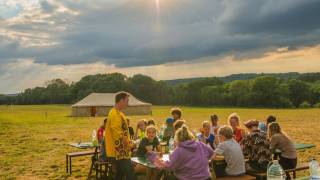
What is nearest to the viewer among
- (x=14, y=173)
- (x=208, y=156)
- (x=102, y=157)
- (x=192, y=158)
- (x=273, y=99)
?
(x=192, y=158)

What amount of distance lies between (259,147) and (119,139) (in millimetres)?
2606

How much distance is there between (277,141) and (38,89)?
11945 cm

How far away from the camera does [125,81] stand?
3875 inches

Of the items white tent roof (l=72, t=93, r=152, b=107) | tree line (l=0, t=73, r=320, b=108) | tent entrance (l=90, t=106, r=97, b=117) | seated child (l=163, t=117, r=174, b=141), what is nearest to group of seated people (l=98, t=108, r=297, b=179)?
seated child (l=163, t=117, r=174, b=141)

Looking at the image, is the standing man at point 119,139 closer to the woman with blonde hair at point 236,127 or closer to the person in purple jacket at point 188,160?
the person in purple jacket at point 188,160

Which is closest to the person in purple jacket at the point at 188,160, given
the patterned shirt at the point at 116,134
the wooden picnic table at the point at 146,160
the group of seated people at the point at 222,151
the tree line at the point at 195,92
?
the group of seated people at the point at 222,151

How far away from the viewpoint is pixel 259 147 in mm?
7402

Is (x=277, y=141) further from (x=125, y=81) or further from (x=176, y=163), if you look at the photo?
(x=125, y=81)

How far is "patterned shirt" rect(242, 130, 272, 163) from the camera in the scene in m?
7.35

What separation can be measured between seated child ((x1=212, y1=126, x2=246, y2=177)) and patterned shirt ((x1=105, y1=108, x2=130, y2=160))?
161 centimetres

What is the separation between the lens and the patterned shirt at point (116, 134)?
684 centimetres

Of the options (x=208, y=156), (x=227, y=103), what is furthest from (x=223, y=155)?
(x=227, y=103)

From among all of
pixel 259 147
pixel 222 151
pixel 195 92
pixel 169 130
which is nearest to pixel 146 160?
pixel 222 151

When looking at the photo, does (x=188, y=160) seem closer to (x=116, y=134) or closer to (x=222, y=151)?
(x=222, y=151)
